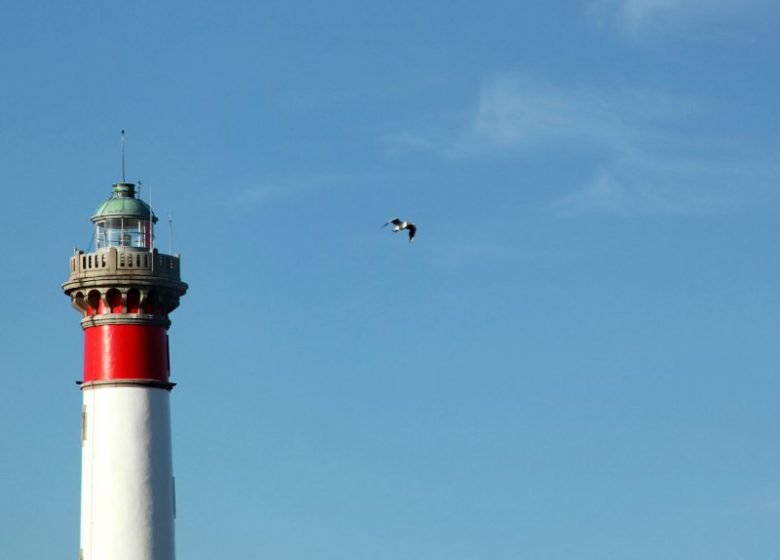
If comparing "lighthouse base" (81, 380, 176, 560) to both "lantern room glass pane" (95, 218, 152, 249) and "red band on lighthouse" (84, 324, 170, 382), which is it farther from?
"lantern room glass pane" (95, 218, 152, 249)

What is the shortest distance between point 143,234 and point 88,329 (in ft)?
→ 15.2

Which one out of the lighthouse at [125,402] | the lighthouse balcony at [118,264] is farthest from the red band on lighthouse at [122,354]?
the lighthouse balcony at [118,264]

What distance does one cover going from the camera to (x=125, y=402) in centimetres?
9281

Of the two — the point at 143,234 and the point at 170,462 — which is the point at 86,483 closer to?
the point at 170,462

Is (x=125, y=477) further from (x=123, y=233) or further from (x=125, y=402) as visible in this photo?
(x=123, y=233)

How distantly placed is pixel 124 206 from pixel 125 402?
26.7 feet

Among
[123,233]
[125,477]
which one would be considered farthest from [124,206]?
[125,477]

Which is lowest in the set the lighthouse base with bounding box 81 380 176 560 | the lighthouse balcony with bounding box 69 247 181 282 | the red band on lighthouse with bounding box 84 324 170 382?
the lighthouse base with bounding box 81 380 176 560

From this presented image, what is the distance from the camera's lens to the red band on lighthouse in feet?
305

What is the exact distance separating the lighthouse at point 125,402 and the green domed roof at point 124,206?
1.88 m

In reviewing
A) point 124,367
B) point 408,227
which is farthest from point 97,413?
point 408,227

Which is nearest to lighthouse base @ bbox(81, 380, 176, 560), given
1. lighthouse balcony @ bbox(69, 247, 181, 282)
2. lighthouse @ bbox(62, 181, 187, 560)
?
lighthouse @ bbox(62, 181, 187, 560)

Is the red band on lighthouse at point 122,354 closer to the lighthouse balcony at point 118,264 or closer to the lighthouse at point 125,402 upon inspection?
the lighthouse at point 125,402

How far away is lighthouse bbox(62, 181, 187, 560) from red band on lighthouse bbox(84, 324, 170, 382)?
0.12 feet
